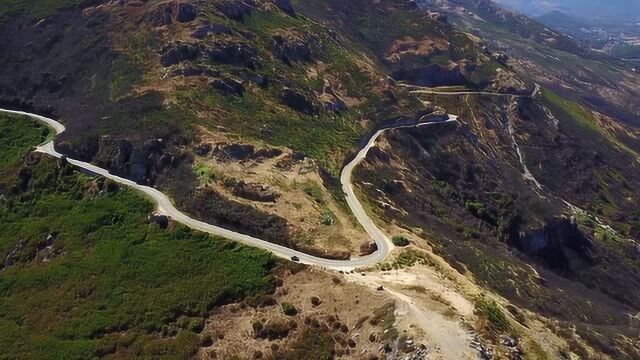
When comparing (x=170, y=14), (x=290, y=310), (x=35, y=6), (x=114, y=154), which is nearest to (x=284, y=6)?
(x=170, y=14)

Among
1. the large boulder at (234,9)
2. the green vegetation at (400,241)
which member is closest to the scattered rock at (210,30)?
the large boulder at (234,9)

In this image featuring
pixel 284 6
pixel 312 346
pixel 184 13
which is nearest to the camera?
pixel 312 346

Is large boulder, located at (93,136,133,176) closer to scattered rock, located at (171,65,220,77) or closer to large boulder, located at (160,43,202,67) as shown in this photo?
scattered rock, located at (171,65,220,77)

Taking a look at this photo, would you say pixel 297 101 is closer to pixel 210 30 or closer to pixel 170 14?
pixel 210 30

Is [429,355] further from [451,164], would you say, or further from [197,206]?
[451,164]

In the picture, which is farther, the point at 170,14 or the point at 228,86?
the point at 170,14

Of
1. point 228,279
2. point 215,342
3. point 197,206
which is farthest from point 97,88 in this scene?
point 215,342

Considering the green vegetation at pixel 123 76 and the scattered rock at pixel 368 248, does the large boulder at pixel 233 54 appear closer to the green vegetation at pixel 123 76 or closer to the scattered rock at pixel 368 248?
the green vegetation at pixel 123 76
